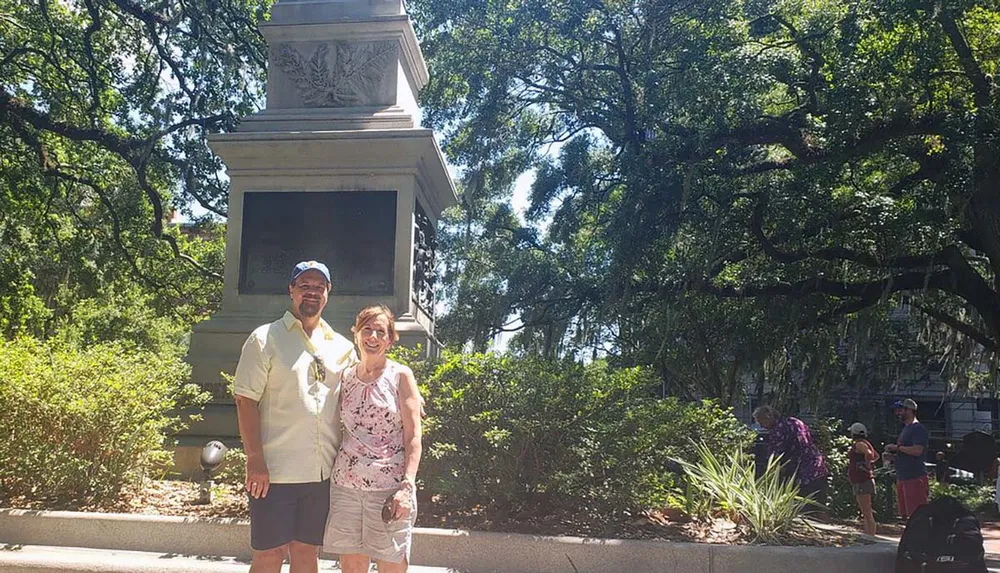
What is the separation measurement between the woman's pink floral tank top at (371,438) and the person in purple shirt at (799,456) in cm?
605

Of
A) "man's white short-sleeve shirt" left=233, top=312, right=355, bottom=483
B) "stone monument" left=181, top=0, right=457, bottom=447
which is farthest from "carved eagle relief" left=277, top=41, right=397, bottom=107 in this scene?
"man's white short-sleeve shirt" left=233, top=312, right=355, bottom=483

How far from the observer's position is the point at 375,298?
9.62 meters

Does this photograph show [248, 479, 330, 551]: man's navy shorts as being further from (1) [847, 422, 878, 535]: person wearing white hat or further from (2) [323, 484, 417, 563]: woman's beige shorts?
(1) [847, 422, 878, 535]: person wearing white hat

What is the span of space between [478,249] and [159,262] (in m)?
8.72

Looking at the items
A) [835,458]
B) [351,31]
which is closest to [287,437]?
[351,31]

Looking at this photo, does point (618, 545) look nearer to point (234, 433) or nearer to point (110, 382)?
point (110, 382)

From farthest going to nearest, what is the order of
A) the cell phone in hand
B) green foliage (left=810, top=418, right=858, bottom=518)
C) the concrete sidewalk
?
green foliage (left=810, top=418, right=858, bottom=518)
the concrete sidewalk
the cell phone in hand

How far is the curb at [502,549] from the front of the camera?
5633 mm

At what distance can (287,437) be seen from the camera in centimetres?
391

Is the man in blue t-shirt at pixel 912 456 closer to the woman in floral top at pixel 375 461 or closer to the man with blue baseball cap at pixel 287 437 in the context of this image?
the woman in floral top at pixel 375 461

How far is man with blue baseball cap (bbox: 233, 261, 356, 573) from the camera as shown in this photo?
386 cm

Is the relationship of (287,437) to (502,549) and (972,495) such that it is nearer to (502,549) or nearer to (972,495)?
A: (502,549)

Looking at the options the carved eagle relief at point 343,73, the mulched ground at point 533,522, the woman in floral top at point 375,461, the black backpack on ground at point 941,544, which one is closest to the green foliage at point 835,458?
the mulched ground at point 533,522

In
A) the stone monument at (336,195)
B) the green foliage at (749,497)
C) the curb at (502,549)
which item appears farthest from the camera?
the stone monument at (336,195)
